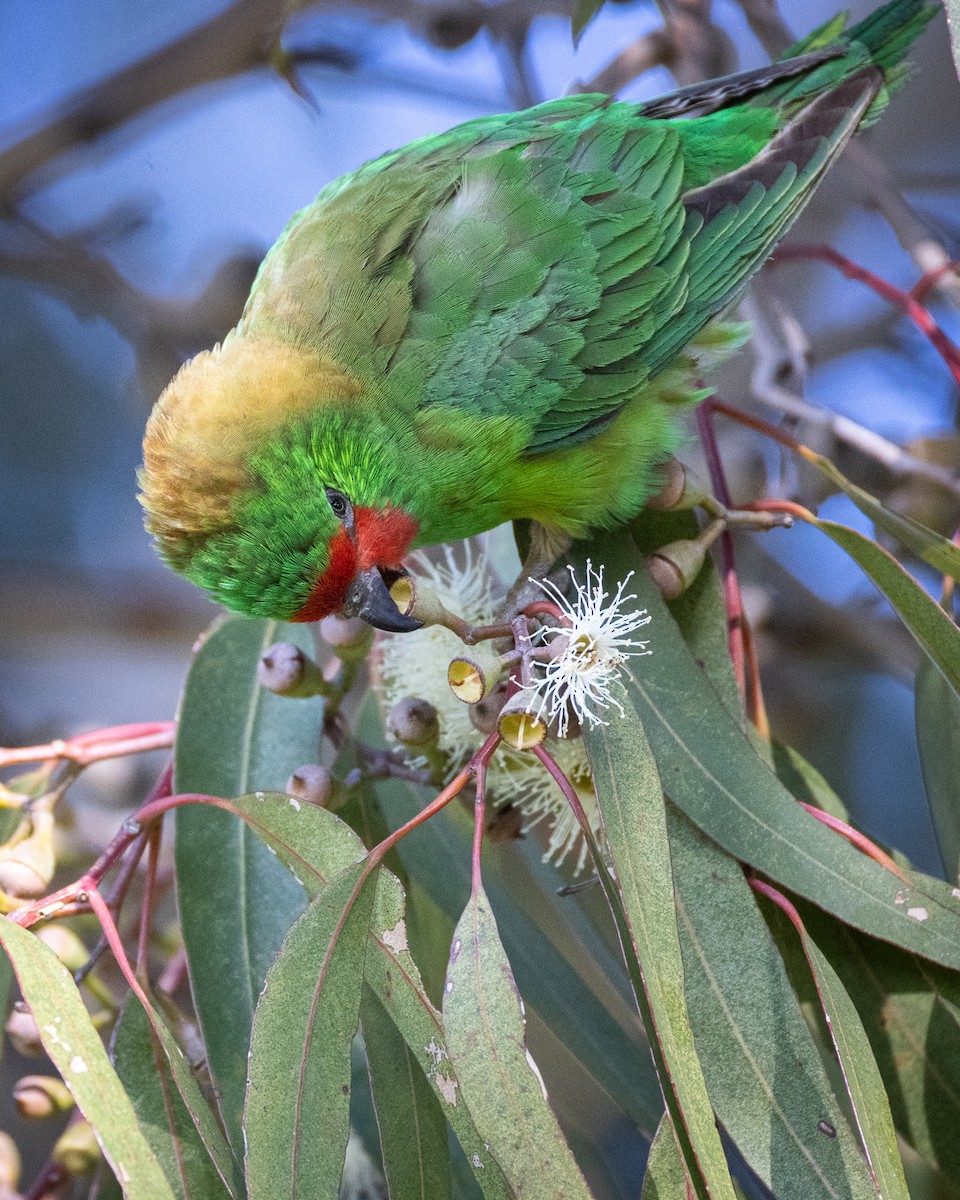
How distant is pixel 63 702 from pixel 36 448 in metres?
0.82

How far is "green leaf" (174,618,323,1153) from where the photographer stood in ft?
3.50

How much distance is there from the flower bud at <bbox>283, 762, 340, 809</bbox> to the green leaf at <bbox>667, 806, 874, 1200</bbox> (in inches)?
14.5

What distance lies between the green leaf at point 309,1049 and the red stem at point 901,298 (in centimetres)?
99

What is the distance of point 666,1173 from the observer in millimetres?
833

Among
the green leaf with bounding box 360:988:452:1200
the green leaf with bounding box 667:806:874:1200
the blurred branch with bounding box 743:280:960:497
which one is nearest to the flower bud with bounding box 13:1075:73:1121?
the green leaf with bounding box 360:988:452:1200

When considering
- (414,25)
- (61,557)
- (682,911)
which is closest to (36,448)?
(61,557)

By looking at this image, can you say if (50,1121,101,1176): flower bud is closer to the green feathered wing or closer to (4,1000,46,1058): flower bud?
(4,1000,46,1058): flower bud

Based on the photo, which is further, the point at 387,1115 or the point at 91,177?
the point at 91,177

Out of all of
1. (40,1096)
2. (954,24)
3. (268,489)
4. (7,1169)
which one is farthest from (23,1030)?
(954,24)

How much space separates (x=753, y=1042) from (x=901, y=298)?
3.46 feet

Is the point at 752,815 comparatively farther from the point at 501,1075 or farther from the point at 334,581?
the point at 334,581

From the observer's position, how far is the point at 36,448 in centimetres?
329

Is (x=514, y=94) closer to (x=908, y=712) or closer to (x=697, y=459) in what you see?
(x=697, y=459)

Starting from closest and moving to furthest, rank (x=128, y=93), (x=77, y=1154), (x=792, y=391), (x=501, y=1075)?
1. (x=501, y=1075)
2. (x=77, y=1154)
3. (x=792, y=391)
4. (x=128, y=93)
